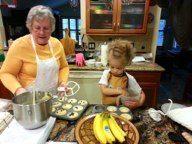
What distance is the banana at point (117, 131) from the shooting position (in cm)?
71

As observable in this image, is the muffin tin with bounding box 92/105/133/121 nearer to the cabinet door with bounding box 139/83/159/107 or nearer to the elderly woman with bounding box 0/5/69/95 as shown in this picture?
the elderly woman with bounding box 0/5/69/95

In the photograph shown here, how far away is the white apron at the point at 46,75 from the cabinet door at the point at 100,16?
3.82 ft

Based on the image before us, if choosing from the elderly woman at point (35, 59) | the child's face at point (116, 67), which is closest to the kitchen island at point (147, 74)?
the elderly woman at point (35, 59)

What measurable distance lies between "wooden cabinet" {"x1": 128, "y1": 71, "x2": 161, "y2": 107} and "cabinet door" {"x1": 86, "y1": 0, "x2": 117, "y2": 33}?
73 centimetres

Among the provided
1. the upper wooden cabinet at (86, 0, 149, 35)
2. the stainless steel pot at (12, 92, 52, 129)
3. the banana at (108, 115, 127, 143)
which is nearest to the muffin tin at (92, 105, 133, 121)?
the banana at (108, 115, 127, 143)

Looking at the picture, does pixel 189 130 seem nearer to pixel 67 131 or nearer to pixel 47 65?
pixel 67 131

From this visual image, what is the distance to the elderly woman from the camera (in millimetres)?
1157

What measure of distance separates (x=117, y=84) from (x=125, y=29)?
1322 millimetres

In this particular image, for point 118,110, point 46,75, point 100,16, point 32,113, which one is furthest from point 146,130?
point 100,16

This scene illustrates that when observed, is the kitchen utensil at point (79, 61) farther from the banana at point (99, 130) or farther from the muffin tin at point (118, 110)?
the banana at point (99, 130)

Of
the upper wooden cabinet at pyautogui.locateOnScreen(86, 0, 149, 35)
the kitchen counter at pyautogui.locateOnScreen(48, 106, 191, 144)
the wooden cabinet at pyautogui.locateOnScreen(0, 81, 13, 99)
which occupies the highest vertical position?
the upper wooden cabinet at pyautogui.locateOnScreen(86, 0, 149, 35)

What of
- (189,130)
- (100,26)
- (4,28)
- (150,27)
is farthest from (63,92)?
(4,28)

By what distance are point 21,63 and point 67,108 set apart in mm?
535

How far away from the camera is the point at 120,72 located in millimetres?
1280
